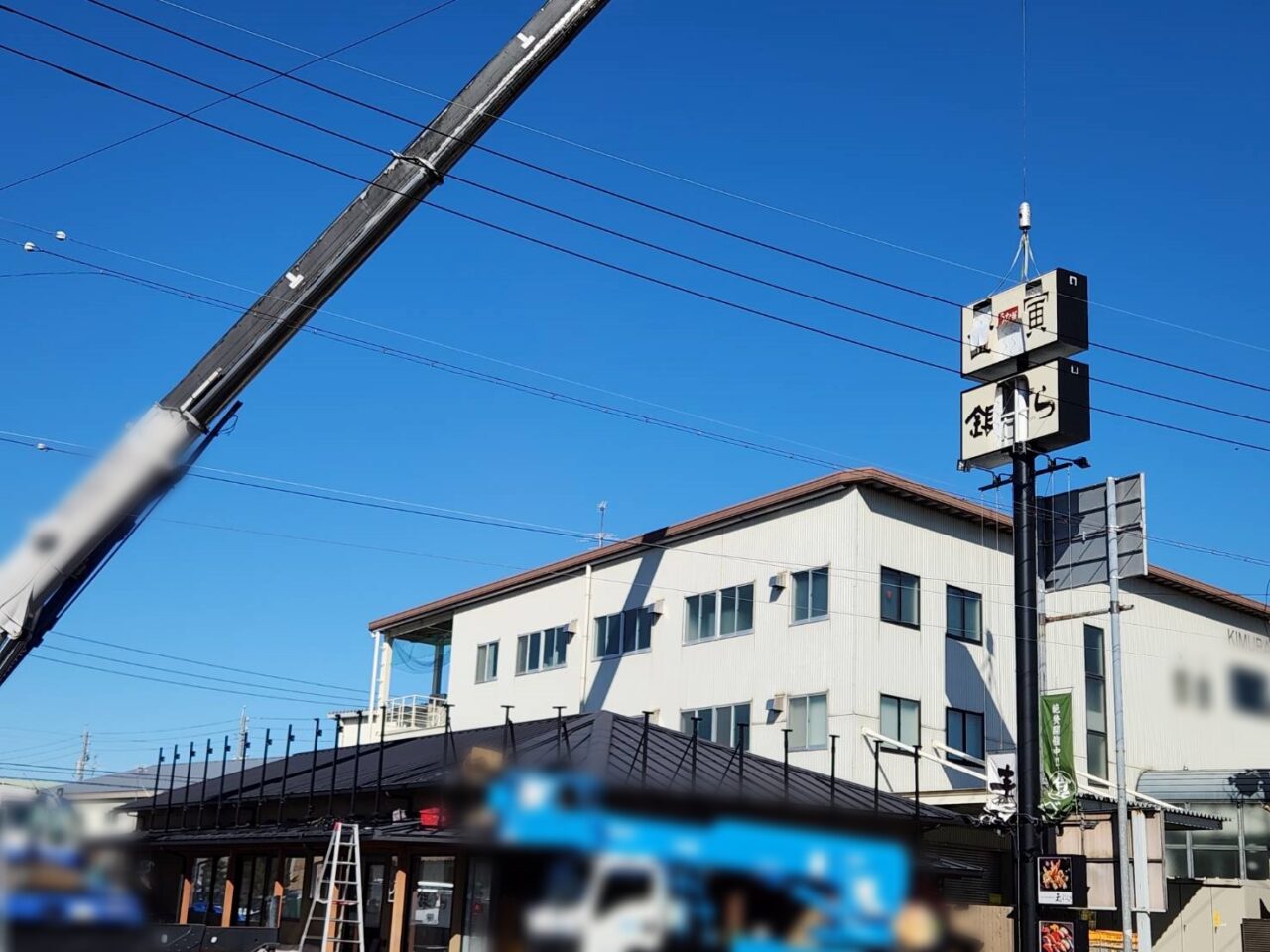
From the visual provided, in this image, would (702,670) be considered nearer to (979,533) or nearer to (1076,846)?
(979,533)

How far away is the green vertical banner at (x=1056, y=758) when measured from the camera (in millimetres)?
31266

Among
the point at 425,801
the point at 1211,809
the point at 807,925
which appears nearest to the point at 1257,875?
the point at 1211,809

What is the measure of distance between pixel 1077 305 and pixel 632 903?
3290cm

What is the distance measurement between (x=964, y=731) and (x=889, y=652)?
374 centimetres

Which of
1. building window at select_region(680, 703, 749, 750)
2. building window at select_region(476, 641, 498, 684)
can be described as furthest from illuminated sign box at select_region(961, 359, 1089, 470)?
building window at select_region(476, 641, 498, 684)

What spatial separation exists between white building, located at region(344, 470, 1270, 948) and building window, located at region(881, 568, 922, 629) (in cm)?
5

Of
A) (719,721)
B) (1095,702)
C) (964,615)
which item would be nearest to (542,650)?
(719,721)

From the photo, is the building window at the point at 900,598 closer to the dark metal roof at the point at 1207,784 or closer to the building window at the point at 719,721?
the building window at the point at 719,721

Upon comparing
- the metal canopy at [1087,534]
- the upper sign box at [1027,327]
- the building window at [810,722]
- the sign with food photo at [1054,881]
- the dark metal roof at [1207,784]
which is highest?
the upper sign box at [1027,327]

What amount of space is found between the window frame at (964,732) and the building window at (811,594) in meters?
3.95

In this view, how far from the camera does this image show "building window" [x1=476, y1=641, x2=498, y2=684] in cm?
5088

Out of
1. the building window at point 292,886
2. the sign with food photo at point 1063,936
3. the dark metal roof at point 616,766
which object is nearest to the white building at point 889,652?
the dark metal roof at point 616,766

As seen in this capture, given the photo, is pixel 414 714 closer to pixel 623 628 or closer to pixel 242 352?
pixel 623 628

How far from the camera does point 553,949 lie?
4.12 metres
